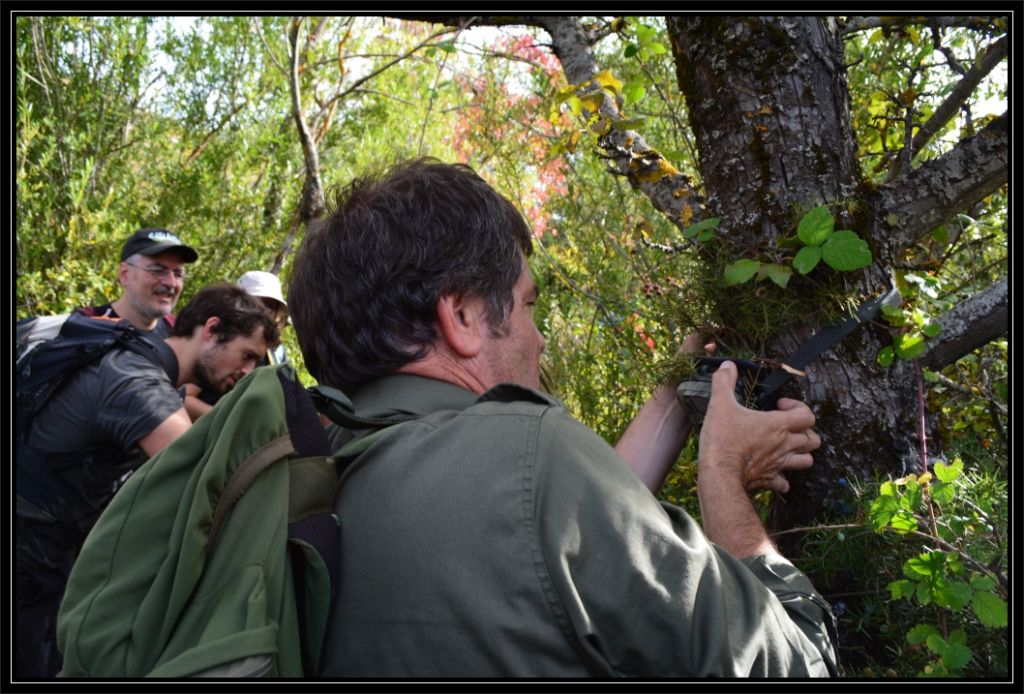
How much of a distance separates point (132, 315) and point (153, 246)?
399 mm

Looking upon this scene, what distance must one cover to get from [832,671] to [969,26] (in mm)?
2010

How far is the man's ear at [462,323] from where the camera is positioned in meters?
1.72

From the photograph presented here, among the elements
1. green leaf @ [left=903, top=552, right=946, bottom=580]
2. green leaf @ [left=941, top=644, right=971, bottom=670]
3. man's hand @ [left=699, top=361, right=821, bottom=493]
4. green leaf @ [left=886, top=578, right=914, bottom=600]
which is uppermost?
man's hand @ [left=699, top=361, right=821, bottom=493]

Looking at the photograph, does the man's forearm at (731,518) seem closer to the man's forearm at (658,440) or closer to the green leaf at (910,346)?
the man's forearm at (658,440)

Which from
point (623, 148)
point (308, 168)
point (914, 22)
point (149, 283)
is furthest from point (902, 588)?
point (308, 168)

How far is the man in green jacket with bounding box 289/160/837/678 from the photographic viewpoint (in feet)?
4.21

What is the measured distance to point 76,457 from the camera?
3469mm

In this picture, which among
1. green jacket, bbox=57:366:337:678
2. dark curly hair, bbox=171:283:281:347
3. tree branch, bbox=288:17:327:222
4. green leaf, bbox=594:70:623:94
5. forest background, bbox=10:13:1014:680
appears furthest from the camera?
tree branch, bbox=288:17:327:222

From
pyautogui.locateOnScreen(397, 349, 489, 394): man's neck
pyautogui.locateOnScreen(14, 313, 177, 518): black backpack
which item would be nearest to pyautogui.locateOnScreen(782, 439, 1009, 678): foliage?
pyautogui.locateOnScreen(397, 349, 489, 394): man's neck

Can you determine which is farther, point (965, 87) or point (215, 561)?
point (965, 87)

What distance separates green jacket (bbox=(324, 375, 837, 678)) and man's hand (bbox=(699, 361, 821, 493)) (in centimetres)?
57

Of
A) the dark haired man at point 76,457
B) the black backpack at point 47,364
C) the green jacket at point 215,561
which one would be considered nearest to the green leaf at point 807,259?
the green jacket at point 215,561

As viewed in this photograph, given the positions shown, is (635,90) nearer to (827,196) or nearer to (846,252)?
(827,196)

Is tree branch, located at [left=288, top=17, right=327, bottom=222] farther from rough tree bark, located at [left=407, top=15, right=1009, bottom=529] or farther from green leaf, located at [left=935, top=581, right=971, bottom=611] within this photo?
green leaf, located at [left=935, top=581, right=971, bottom=611]
